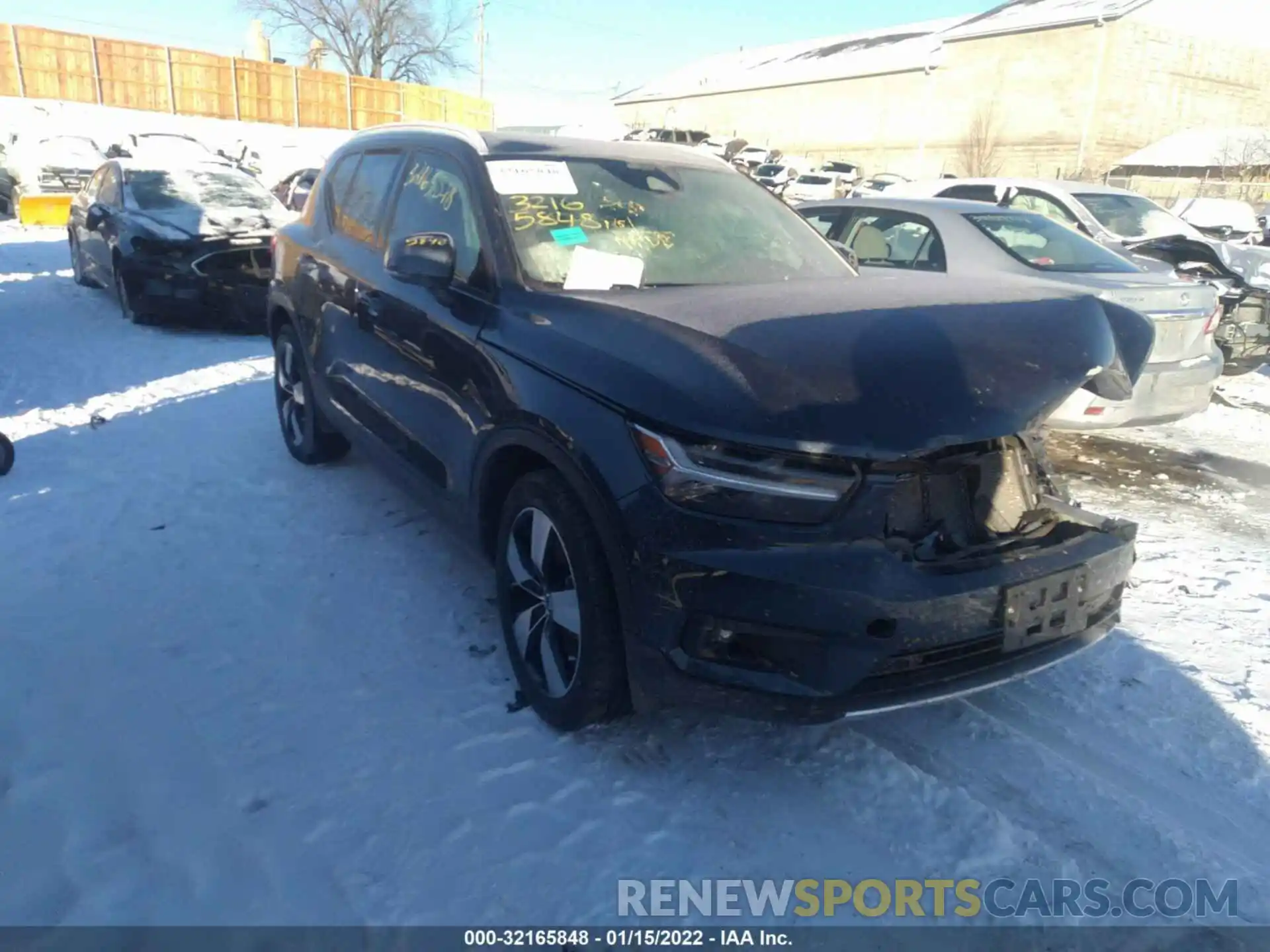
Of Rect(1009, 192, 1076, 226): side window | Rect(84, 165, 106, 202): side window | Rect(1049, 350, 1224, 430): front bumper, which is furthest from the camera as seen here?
Rect(84, 165, 106, 202): side window

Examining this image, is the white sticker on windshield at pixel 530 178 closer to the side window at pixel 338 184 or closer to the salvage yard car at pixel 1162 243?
the side window at pixel 338 184

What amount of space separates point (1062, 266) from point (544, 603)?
4563 millimetres

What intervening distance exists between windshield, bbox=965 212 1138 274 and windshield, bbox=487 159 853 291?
256 cm

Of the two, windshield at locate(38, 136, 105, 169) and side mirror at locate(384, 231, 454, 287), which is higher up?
windshield at locate(38, 136, 105, 169)

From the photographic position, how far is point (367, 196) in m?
4.29

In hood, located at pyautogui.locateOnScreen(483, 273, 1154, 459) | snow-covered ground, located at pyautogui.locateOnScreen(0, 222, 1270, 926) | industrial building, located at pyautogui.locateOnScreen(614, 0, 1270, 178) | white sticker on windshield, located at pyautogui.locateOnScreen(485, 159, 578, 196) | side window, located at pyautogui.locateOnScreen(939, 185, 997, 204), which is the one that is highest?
industrial building, located at pyautogui.locateOnScreen(614, 0, 1270, 178)

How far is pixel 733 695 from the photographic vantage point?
2275 millimetres

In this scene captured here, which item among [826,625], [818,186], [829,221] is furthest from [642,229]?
[818,186]

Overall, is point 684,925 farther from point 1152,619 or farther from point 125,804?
point 1152,619

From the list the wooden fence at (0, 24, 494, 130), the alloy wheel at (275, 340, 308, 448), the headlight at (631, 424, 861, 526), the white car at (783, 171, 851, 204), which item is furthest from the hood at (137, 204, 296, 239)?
the wooden fence at (0, 24, 494, 130)

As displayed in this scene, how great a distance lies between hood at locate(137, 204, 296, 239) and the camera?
8.53 metres

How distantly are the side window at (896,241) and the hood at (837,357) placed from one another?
9.91ft

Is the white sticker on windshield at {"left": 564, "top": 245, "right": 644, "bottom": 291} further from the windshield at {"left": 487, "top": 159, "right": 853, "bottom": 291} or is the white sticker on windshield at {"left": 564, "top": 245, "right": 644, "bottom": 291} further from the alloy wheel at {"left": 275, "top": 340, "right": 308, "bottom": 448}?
the alloy wheel at {"left": 275, "top": 340, "right": 308, "bottom": 448}
